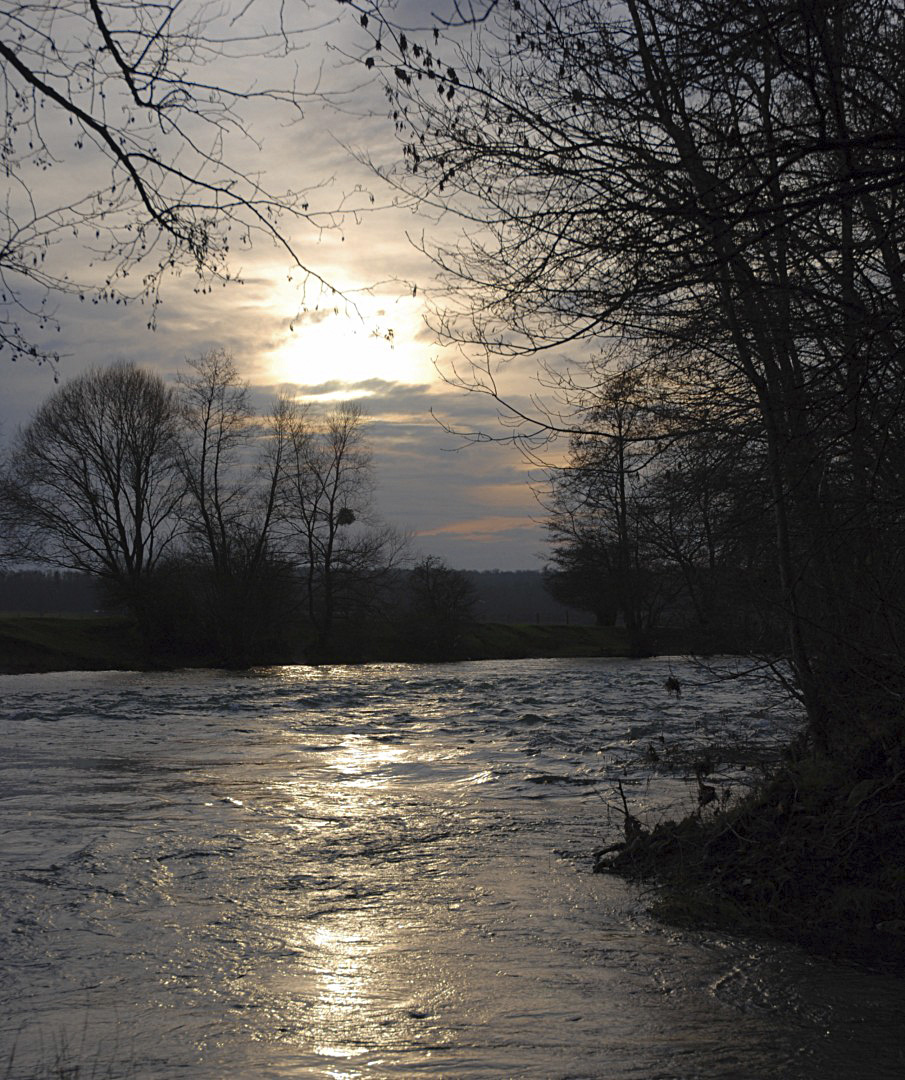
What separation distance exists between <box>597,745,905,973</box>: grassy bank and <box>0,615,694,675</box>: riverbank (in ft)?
77.3

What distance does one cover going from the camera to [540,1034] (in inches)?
Result: 208

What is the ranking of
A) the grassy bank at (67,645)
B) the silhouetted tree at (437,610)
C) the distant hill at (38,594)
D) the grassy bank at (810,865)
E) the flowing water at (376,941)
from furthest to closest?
the distant hill at (38,594)
the silhouetted tree at (437,610)
the grassy bank at (67,645)
the grassy bank at (810,865)
the flowing water at (376,941)

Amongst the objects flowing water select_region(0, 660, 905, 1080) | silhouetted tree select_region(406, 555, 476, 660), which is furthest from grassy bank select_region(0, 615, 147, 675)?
flowing water select_region(0, 660, 905, 1080)

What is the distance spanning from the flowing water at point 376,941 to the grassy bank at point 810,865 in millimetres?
341

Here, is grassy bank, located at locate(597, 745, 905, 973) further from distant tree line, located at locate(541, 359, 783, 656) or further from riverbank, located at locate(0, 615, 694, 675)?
riverbank, located at locate(0, 615, 694, 675)

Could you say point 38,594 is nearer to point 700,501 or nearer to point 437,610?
point 437,610

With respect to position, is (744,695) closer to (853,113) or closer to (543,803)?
(543,803)

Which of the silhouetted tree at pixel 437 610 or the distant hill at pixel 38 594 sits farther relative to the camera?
the distant hill at pixel 38 594

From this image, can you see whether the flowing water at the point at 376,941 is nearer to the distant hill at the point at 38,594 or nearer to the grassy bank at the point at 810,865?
the grassy bank at the point at 810,865

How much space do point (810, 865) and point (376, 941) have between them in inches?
122

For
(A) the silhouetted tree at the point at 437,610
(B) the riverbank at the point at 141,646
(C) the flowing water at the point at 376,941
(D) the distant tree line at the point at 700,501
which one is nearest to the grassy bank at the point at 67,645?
(B) the riverbank at the point at 141,646

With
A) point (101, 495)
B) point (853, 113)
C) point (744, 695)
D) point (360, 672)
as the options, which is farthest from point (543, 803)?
point (101, 495)

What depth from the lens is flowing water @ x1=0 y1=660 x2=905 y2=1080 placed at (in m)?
5.09

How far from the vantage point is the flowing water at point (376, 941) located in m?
5.09
